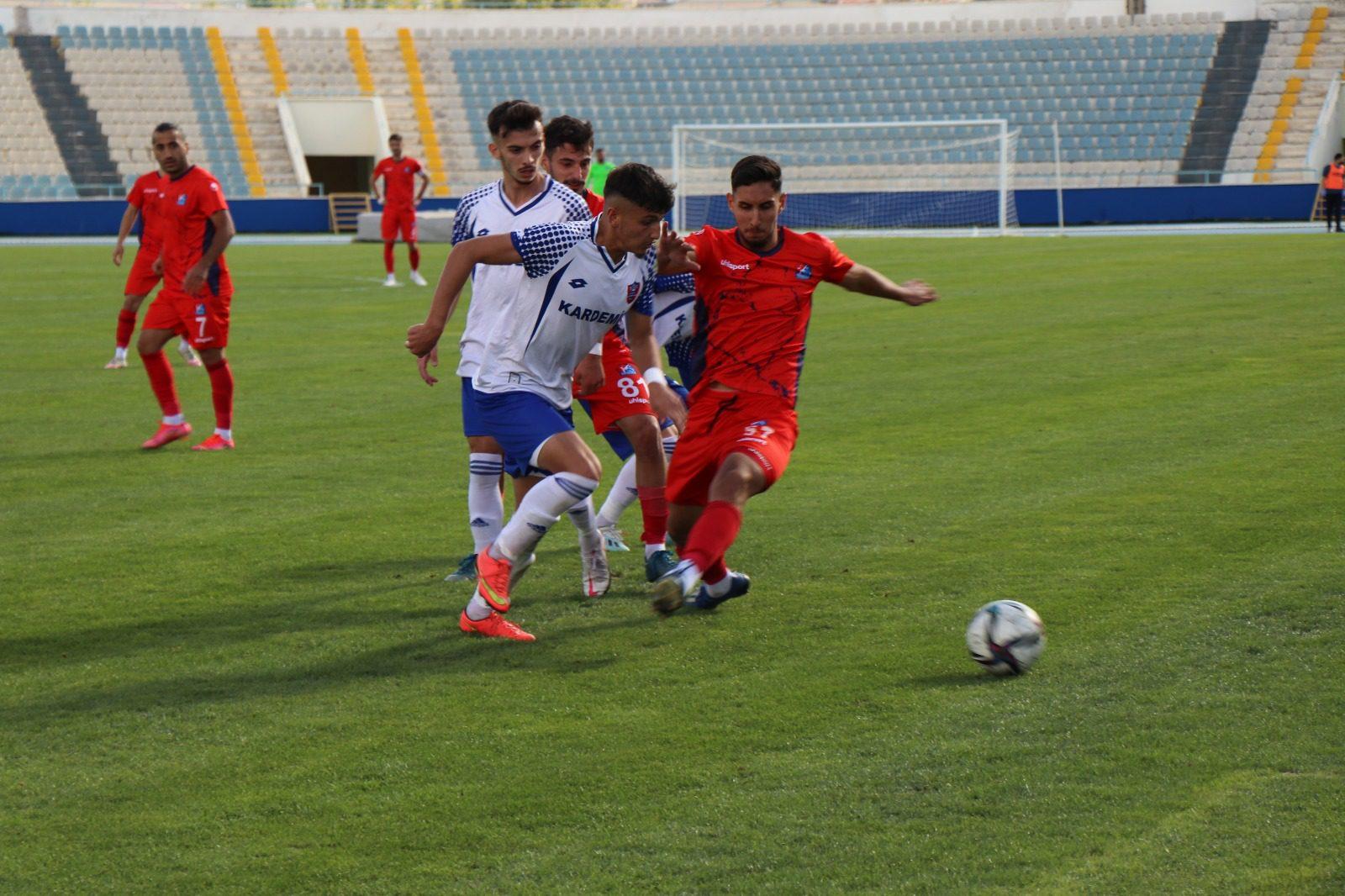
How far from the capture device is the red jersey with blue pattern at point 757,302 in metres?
6.00

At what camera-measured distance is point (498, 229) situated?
6.15 m

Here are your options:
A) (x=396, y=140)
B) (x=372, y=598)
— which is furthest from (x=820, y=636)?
(x=396, y=140)

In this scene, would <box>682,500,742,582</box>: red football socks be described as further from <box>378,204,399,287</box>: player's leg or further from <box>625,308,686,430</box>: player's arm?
<box>378,204,399,287</box>: player's leg

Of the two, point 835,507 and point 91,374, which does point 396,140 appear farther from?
point 835,507

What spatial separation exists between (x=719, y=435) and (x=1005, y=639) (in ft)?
4.93

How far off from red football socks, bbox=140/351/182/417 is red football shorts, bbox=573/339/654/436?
463 cm

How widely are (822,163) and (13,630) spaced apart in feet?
115

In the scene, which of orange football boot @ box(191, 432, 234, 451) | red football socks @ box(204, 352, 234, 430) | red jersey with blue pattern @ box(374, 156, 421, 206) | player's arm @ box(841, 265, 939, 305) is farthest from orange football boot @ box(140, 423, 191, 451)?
red jersey with blue pattern @ box(374, 156, 421, 206)

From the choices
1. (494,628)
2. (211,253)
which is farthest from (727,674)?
(211,253)

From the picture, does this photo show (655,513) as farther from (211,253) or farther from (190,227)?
(190,227)

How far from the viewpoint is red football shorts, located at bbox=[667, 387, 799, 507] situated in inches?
230

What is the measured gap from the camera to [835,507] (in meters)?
7.74

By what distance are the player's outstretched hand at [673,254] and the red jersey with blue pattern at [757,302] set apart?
0.44 ft

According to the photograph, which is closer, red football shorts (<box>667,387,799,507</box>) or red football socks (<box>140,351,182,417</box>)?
red football shorts (<box>667,387,799,507</box>)
